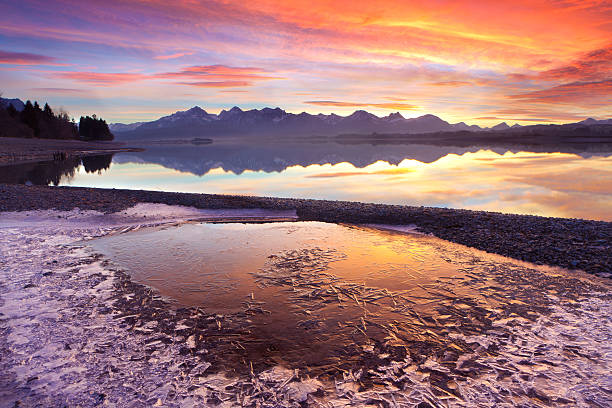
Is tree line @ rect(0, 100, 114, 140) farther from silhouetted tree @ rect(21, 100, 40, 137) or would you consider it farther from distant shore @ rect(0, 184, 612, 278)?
distant shore @ rect(0, 184, 612, 278)

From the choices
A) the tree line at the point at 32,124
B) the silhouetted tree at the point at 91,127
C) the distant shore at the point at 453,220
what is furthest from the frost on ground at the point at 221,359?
the silhouetted tree at the point at 91,127

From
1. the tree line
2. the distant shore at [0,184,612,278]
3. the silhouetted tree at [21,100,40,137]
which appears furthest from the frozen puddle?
the silhouetted tree at [21,100,40,137]

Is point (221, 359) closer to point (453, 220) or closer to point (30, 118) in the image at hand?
point (453, 220)

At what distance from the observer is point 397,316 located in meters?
9.41

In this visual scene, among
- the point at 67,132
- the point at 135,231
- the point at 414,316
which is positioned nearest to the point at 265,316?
the point at 414,316

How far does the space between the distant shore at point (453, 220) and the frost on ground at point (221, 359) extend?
147 inches

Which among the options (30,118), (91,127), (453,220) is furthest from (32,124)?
(453,220)

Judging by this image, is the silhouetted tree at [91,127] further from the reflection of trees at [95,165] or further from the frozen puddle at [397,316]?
the frozen puddle at [397,316]

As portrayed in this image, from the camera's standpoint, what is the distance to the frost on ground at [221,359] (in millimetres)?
6348

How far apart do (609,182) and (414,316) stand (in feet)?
155

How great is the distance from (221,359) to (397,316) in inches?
188

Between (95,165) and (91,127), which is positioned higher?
(91,127)

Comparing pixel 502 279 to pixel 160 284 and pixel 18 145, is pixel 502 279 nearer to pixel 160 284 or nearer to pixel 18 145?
pixel 160 284

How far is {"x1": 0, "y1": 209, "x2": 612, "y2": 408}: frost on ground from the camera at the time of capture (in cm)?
635
